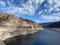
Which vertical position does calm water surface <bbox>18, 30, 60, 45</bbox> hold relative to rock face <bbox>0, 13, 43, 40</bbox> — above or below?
below

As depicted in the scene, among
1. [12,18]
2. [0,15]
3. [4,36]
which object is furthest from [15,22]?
[4,36]

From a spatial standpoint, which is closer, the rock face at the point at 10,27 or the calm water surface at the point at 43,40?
the calm water surface at the point at 43,40

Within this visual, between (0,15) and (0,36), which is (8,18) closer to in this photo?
(0,15)

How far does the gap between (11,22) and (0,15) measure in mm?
12453

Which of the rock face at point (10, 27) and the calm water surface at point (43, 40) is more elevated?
the rock face at point (10, 27)

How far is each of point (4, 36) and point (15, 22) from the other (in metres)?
77.0

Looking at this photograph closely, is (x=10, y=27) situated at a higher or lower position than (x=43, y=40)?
higher

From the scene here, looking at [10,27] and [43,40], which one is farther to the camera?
[10,27]

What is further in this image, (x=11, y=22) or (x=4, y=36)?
(x=11, y=22)

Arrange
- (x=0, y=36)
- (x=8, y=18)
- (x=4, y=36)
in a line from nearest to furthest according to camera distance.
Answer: (x=0, y=36), (x=4, y=36), (x=8, y=18)

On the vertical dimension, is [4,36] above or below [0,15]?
below

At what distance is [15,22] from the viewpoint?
122125 millimetres

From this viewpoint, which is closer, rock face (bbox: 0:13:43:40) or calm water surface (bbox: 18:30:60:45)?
calm water surface (bbox: 18:30:60:45)

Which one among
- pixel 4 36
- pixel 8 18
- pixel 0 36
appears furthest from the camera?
pixel 8 18
